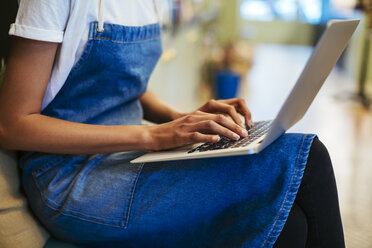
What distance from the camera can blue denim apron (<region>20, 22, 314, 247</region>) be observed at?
30.1 inches

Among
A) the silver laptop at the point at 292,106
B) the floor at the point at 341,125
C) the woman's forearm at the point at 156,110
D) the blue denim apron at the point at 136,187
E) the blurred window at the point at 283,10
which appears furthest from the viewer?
the blurred window at the point at 283,10

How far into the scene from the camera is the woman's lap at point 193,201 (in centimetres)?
76

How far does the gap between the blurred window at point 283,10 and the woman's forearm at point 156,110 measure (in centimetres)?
798

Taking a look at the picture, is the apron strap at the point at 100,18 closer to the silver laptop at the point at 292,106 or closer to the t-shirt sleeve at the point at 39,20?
the t-shirt sleeve at the point at 39,20

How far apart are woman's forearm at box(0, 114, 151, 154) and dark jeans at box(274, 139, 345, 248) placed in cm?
34

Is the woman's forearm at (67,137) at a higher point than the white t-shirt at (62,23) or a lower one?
lower

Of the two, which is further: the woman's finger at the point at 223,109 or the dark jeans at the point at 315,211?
the woman's finger at the point at 223,109

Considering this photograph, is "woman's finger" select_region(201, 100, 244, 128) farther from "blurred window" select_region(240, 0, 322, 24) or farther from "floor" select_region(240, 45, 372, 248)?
"blurred window" select_region(240, 0, 322, 24)

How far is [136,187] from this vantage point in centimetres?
82

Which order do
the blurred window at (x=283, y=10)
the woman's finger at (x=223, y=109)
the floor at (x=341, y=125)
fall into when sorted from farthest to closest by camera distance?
the blurred window at (x=283, y=10) < the floor at (x=341, y=125) < the woman's finger at (x=223, y=109)

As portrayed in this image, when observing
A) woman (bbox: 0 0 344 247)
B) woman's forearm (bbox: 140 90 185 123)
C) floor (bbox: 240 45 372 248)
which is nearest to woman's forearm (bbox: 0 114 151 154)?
woman (bbox: 0 0 344 247)

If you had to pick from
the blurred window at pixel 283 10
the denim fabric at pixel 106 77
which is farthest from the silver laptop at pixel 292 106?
the blurred window at pixel 283 10

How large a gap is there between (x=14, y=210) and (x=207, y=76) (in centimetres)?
372

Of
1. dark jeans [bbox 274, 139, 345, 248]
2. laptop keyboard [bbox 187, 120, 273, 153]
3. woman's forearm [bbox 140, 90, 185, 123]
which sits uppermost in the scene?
laptop keyboard [bbox 187, 120, 273, 153]
